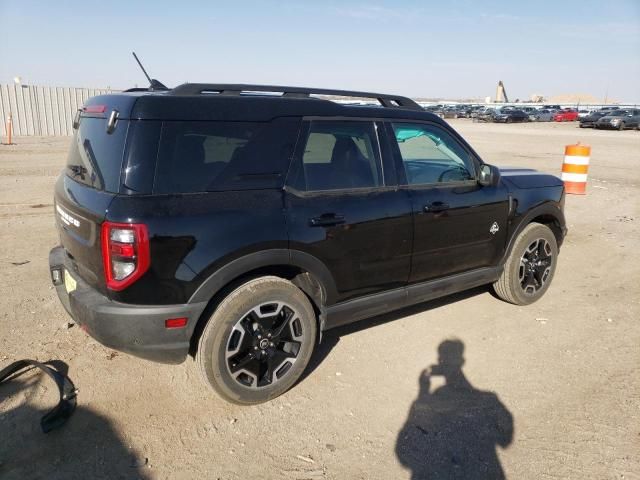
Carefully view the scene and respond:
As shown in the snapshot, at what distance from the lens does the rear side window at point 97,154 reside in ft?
9.16

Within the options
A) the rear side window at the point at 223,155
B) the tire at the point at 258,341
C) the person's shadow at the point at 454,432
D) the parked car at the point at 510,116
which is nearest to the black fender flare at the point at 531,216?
the person's shadow at the point at 454,432

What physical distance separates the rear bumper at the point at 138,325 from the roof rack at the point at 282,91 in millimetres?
1282

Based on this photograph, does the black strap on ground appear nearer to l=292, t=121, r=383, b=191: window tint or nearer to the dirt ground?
the dirt ground

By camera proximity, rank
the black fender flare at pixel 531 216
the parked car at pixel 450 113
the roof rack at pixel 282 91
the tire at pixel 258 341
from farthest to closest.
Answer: the parked car at pixel 450 113 → the black fender flare at pixel 531 216 → the roof rack at pixel 282 91 → the tire at pixel 258 341

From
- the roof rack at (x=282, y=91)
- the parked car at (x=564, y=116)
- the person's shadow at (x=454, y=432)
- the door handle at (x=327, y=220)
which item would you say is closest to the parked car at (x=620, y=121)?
the parked car at (x=564, y=116)

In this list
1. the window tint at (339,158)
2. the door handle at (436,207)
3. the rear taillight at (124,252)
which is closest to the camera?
the rear taillight at (124,252)

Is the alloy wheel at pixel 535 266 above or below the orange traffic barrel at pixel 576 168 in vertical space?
below

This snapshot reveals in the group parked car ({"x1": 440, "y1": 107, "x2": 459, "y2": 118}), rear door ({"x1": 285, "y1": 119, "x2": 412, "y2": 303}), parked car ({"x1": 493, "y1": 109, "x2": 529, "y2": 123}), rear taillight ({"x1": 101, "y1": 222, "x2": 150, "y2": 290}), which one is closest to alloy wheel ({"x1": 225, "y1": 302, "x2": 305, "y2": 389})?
rear door ({"x1": 285, "y1": 119, "x2": 412, "y2": 303})

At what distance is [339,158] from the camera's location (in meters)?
3.54

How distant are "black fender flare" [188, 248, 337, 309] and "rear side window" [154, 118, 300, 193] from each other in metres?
0.42

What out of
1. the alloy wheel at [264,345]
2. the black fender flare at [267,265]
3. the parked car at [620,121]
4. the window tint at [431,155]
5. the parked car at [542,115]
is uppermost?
the parked car at [542,115]

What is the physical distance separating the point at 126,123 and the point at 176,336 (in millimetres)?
1216

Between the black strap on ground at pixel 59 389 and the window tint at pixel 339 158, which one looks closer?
the black strap on ground at pixel 59 389

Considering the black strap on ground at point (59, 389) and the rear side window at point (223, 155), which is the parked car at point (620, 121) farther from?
the black strap on ground at point (59, 389)
